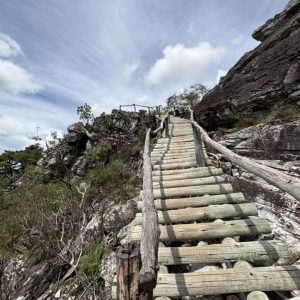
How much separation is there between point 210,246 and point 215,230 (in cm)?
34

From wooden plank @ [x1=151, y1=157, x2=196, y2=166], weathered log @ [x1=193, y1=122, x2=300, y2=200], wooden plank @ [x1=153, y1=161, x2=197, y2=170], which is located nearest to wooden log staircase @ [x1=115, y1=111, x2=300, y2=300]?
weathered log @ [x1=193, y1=122, x2=300, y2=200]

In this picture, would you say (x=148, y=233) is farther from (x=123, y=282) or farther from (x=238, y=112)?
(x=238, y=112)

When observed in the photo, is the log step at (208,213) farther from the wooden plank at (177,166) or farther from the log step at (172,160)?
the log step at (172,160)

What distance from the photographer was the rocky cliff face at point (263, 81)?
358 inches

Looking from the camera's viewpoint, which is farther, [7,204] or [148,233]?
[7,204]

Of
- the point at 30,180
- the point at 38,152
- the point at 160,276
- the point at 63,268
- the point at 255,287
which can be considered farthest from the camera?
the point at 38,152

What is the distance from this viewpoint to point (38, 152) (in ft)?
142

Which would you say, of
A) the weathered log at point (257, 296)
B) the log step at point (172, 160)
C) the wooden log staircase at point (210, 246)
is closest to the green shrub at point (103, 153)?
the log step at point (172, 160)

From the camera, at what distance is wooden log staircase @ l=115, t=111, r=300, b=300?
2018 millimetres

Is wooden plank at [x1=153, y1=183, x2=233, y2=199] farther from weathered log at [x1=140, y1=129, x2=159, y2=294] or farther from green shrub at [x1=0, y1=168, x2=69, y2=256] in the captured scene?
green shrub at [x1=0, y1=168, x2=69, y2=256]

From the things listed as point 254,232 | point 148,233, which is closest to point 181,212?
point 254,232

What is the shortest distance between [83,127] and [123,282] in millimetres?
25413

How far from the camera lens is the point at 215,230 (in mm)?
2855

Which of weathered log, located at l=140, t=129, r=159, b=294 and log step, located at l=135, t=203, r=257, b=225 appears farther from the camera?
log step, located at l=135, t=203, r=257, b=225
